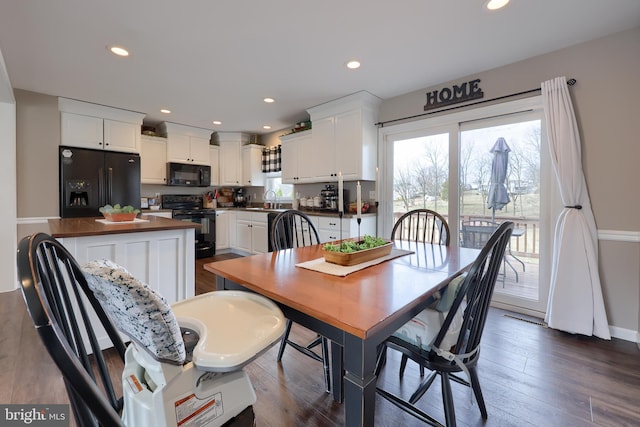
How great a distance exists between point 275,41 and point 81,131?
3142 millimetres

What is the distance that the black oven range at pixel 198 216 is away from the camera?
4.65 m

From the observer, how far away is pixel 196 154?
498cm

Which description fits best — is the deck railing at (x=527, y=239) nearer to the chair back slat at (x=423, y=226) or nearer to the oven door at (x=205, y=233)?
the chair back slat at (x=423, y=226)

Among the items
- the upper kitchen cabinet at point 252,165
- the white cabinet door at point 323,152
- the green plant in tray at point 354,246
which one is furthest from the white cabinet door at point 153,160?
the green plant in tray at point 354,246

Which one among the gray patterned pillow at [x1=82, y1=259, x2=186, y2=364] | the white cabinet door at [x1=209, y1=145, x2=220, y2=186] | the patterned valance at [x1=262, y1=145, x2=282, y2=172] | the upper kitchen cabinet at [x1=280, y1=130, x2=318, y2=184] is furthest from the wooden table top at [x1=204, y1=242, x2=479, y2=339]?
the white cabinet door at [x1=209, y1=145, x2=220, y2=186]

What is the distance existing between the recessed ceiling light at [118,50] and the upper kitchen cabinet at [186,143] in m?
2.27

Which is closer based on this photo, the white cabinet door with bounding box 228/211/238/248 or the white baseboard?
the white baseboard

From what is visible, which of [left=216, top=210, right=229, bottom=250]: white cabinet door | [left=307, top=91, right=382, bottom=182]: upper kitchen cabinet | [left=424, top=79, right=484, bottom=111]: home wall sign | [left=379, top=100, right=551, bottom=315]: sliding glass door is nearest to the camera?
[left=379, top=100, right=551, bottom=315]: sliding glass door

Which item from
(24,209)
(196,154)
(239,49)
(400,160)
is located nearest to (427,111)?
(400,160)

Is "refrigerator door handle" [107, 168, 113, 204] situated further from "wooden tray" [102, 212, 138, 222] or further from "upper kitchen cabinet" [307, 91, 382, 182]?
"upper kitchen cabinet" [307, 91, 382, 182]

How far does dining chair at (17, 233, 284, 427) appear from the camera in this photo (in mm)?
500

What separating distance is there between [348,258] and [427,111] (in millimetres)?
2545

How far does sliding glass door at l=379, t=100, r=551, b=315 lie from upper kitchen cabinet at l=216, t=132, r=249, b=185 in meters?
3.26

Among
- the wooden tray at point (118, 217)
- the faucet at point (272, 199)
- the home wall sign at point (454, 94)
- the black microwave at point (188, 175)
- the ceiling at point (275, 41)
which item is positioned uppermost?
the ceiling at point (275, 41)
